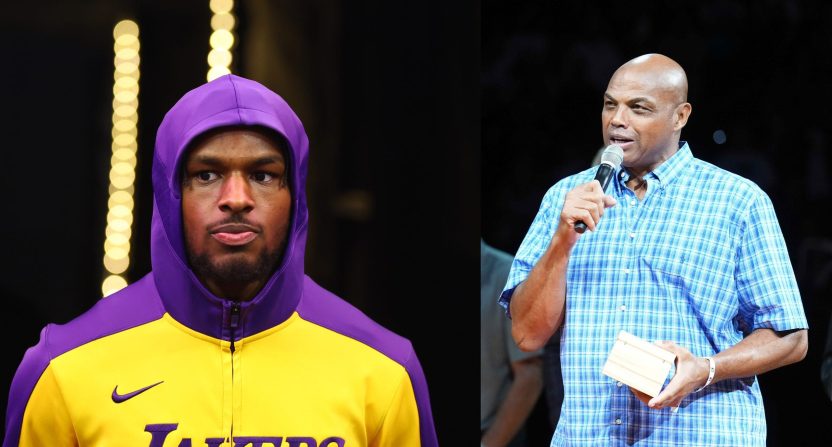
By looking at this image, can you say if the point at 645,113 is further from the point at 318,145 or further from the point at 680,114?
the point at 318,145

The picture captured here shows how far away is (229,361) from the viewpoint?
2.63 m

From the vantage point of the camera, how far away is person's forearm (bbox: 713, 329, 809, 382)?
3.05 m

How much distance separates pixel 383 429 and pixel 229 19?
4.93 feet

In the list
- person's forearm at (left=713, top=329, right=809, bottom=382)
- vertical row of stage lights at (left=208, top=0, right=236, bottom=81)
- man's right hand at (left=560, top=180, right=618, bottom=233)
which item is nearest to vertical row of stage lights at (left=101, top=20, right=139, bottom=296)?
vertical row of stage lights at (left=208, top=0, right=236, bottom=81)

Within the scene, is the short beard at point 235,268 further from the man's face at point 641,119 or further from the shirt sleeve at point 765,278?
the shirt sleeve at point 765,278

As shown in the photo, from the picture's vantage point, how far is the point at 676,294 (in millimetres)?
3162

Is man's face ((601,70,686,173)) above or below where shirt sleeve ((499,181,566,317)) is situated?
above

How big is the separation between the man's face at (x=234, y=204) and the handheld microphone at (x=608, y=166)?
0.75m

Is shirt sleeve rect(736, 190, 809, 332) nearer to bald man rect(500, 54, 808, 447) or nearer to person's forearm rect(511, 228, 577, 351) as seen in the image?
bald man rect(500, 54, 808, 447)

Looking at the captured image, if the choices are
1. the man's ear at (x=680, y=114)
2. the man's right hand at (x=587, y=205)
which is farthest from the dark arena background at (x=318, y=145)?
the man's right hand at (x=587, y=205)

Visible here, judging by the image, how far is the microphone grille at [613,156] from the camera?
3094 millimetres

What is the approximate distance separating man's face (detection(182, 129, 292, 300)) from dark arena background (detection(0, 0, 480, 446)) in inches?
41.9

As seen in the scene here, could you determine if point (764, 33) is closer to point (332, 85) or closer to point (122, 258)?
point (332, 85)

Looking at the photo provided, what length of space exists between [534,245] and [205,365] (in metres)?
1.07
